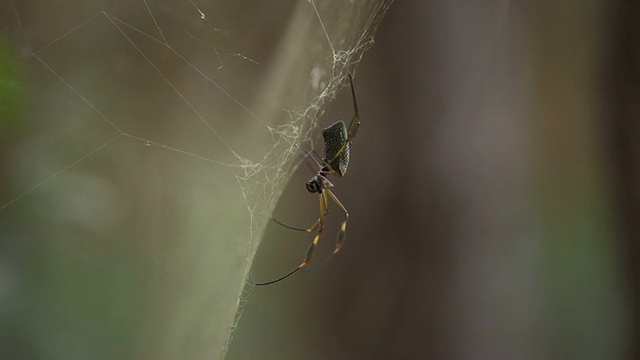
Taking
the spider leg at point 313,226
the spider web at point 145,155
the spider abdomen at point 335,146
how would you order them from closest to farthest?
the spider web at point 145,155 < the spider abdomen at point 335,146 < the spider leg at point 313,226

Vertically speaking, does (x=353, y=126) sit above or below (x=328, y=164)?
above

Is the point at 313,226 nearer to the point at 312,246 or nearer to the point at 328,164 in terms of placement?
the point at 312,246

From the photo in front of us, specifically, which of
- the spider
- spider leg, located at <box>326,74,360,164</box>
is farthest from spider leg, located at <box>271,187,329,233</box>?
spider leg, located at <box>326,74,360,164</box>

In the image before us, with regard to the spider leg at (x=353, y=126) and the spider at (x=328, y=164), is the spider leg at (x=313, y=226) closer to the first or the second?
the spider at (x=328, y=164)

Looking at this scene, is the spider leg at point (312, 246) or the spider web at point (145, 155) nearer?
the spider web at point (145, 155)

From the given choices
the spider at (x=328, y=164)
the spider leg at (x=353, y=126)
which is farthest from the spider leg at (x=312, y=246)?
the spider leg at (x=353, y=126)

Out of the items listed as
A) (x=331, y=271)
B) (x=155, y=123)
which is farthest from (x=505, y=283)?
(x=155, y=123)

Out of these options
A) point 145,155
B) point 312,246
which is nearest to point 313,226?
point 312,246
